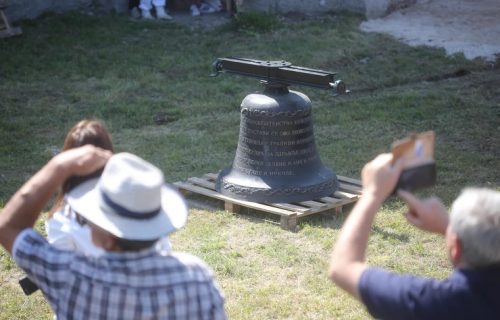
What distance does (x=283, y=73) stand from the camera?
6539 mm

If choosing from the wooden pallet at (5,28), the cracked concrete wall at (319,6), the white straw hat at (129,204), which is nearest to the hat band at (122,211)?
the white straw hat at (129,204)

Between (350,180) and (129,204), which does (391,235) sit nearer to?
(350,180)

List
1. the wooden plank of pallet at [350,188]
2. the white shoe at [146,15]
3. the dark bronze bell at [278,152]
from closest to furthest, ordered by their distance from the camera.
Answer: the dark bronze bell at [278,152]
the wooden plank of pallet at [350,188]
the white shoe at [146,15]

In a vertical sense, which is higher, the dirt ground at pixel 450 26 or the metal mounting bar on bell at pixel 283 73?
the metal mounting bar on bell at pixel 283 73

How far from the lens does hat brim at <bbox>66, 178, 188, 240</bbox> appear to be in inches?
104

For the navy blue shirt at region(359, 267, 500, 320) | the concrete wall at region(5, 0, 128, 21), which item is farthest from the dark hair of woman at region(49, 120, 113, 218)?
the concrete wall at region(5, 0, 128, 21)

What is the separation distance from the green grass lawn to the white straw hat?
2546mm

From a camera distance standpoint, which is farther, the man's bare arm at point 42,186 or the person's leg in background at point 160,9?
the person's leg in background at point 160,9

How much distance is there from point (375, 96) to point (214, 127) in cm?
226

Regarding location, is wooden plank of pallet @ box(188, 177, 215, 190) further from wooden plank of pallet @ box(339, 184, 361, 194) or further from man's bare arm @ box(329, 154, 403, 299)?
man's bare arm @ box(329, 154, 403, 299)

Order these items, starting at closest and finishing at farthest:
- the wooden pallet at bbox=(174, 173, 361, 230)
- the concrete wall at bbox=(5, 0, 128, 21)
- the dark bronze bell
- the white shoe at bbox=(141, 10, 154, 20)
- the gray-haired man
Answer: the gray-haired man < the wooden pallet at bbox=(174, 173, 361, 230) < the dark bronze bell < the concrete wall at bbox=(5, 0, 128, 21) < the white shoe at bbox=(141, 10, 154, 20)

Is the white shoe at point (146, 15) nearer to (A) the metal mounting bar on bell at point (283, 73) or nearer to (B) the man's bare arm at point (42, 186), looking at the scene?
(A) the metal mounting bar on bell at point (283, 73)

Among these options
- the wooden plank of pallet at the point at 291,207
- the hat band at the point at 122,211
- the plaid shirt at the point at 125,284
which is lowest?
the wooden plank of pallet at the point at 291,207

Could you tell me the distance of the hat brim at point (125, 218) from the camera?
8.69 ft
